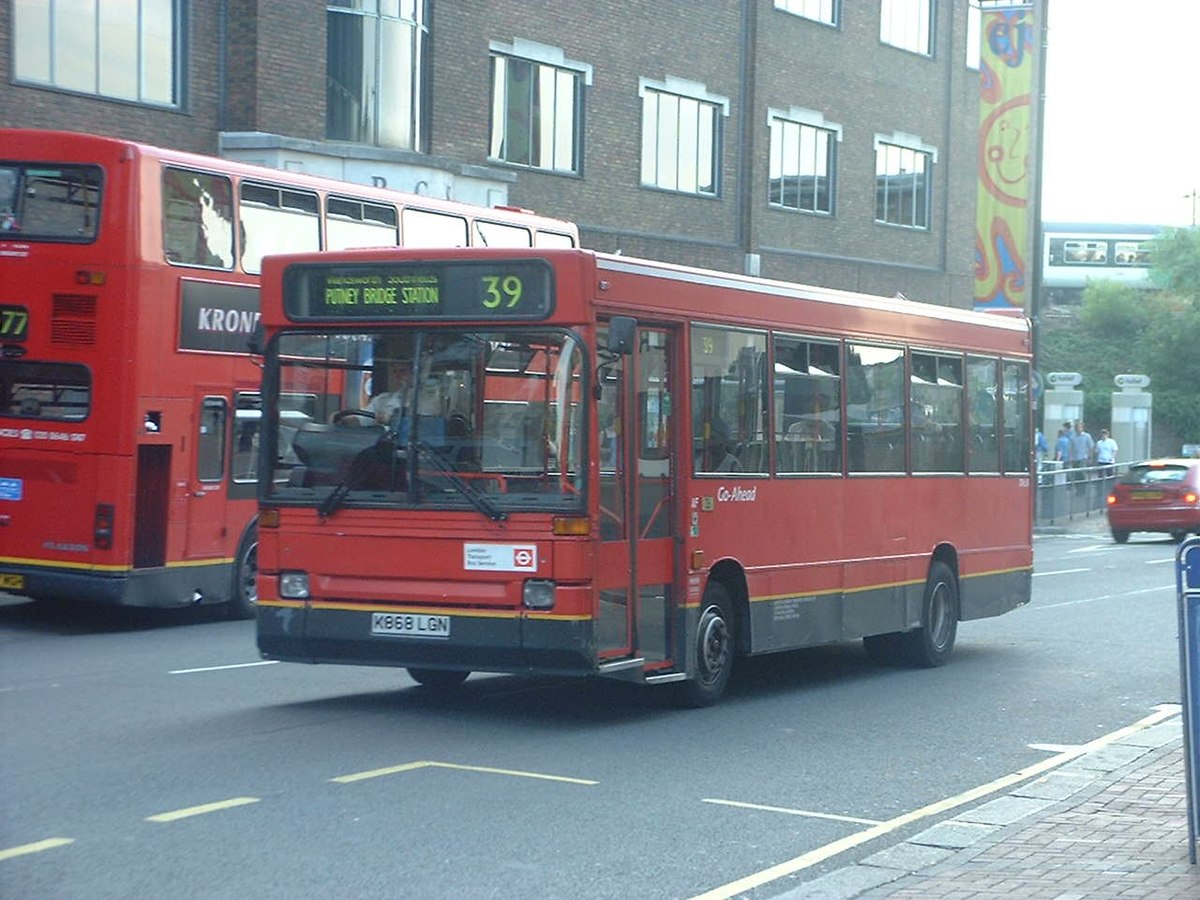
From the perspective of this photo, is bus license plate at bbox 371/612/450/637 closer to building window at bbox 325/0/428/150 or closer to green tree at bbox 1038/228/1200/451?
building window at bbox 325/0/428/150

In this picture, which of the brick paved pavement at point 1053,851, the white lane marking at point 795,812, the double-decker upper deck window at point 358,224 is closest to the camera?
the brick paved pavement at point 1053,851

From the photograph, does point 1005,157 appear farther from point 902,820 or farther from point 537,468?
point 902,820

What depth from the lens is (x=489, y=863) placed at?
7164mm

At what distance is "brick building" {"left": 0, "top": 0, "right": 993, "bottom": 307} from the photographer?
2553 cm

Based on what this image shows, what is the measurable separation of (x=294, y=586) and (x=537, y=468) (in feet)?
5.46

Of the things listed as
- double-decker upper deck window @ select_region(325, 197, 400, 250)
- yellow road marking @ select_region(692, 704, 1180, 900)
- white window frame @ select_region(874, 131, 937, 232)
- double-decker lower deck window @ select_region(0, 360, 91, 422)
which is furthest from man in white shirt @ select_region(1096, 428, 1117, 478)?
yellow road marking @ select_region(692, 704, 1180, 900)

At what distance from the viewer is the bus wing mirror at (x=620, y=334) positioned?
10188 mm

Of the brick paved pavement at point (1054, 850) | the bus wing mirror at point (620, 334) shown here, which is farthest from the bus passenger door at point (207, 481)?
the brick paved pavement at point (1054, 850)

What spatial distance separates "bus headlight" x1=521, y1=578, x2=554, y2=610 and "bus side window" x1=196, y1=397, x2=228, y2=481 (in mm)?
7292

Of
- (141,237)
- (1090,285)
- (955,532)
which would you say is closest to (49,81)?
(141,237)

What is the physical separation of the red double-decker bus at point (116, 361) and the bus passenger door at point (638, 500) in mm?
5303

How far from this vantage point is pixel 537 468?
10336 mm

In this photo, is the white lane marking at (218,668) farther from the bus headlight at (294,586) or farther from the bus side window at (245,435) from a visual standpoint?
the bus side window at (245,435)

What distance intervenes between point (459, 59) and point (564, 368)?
68.0ft
